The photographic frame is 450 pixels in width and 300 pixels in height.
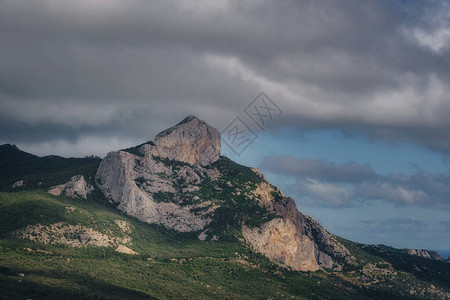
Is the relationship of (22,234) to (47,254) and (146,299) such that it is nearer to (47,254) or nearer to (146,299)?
(47,254)

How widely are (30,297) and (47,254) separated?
4842 cm

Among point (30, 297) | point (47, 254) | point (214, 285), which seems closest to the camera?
point (30, 297)

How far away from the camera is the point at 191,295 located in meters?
174

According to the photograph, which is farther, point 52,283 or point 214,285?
point 214,285

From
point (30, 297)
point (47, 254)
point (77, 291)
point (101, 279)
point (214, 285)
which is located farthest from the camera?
point (214, 285)

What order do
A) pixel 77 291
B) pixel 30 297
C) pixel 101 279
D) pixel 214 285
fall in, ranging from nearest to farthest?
pixel 30 297, pixel 77 291, pixel 101 279, pixel 214 285

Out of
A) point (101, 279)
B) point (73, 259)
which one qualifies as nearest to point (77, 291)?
point (101, 279)

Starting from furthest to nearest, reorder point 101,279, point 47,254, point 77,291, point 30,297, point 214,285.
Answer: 1. point 214,285
2. point 47,254
3. point 101,279
4. point 77,291
5. point 30,297

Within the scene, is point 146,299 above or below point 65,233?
below

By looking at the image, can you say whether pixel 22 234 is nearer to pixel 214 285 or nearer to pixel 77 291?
pixel 77 291

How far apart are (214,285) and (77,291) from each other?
61921 mm

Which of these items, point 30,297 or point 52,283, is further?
point 52,283

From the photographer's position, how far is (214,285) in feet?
635

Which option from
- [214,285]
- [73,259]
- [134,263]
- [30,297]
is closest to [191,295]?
[214,285]
